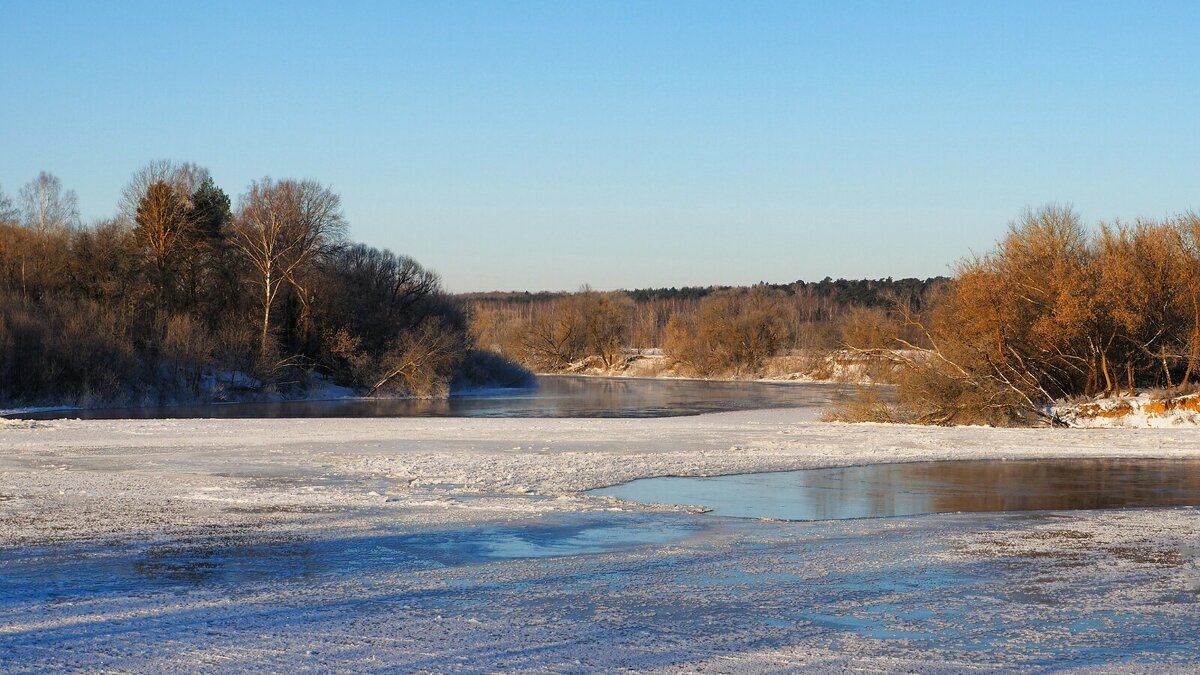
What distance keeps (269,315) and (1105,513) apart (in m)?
55.2

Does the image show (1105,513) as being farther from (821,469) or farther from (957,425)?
(957,425)

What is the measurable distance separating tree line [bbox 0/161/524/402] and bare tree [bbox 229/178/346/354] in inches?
3.3

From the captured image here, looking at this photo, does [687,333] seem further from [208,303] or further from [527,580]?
[527,580]

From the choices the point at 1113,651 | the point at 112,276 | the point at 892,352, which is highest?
the point at 112,276

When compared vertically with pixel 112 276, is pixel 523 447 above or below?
below

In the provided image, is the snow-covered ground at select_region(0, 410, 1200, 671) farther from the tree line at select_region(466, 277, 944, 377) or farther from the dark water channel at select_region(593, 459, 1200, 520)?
the tree line at select_region(466, 277, 944, 377)

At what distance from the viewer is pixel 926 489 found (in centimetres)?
1912

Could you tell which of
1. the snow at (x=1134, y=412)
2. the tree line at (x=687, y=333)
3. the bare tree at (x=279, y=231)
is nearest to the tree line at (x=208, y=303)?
the bare tree at (x=279, y=231)

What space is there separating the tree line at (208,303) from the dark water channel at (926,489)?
40302 mm

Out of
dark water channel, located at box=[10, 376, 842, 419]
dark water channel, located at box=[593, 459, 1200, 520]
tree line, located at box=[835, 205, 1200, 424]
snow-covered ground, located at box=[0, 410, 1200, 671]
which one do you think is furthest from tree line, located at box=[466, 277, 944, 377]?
snow-covered ground, located at box=[0, 410, 1200, 671]

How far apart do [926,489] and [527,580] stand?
34.9ft

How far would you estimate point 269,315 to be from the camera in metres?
64.0

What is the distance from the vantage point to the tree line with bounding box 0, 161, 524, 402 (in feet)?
178

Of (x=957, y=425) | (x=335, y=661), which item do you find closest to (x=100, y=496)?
(x=335, y=661)
